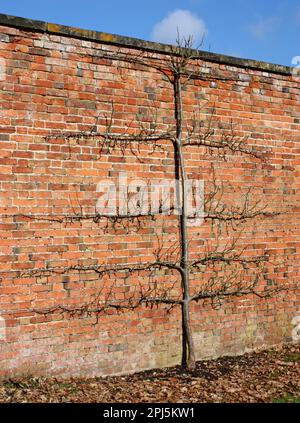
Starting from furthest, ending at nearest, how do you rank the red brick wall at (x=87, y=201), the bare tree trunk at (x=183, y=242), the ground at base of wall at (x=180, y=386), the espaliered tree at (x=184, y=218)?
the bare tree trunk at (x=183, y=242) < the espaliered tree at (x=184, y=218) < the red brick wall at (x=87, y=201) < the ground at base of wall at (x=180, y=386)

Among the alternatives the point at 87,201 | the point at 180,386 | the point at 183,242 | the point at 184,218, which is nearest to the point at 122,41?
the point at 87,201

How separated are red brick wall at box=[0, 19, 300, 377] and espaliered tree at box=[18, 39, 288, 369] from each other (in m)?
0.06

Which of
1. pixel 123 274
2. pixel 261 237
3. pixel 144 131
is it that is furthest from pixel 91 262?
pixel 261 237

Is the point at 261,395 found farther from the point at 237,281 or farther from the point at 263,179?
the point at 263,179

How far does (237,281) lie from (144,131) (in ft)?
7.17

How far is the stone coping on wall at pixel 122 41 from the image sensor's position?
14.9 feet

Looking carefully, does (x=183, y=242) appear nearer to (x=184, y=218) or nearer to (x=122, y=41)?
(x=184, y=218)

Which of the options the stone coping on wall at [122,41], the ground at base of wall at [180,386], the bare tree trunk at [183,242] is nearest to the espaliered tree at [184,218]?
the bare tree trunk at [183,242]

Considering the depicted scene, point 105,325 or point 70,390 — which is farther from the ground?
point 105,325

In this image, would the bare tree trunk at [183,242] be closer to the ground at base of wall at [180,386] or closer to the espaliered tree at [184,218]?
the espaliered tree at [184,218]

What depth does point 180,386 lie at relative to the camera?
4574 millimetres

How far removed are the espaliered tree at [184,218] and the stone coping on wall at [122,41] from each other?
11cm

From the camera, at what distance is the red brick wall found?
449 centimetres

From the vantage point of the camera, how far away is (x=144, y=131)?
5168 millimetres
